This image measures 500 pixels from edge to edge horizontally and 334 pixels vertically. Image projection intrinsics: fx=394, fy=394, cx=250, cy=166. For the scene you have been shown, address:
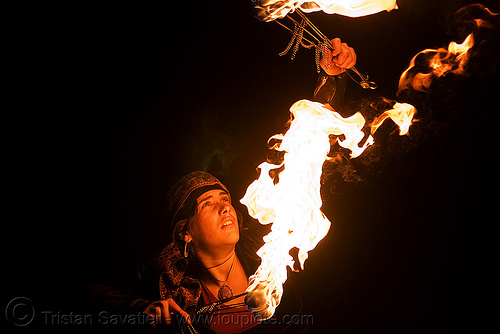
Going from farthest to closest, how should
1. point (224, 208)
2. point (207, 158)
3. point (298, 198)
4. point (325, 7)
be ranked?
point (207, 158), point (224, 208), point (298, 198), point (325, 7)

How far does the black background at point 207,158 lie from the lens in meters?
3.34

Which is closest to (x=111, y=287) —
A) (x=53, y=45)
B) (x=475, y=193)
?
(x=53, y=45)

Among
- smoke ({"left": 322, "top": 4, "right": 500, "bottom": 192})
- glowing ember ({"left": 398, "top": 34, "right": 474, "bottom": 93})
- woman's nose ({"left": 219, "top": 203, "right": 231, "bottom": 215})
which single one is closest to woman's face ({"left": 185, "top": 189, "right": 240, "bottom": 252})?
woman's nose ({"left": 219, "top": 203, "right": 231, "bottom": 215})

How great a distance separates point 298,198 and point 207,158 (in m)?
1.09

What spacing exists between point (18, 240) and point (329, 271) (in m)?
2.83

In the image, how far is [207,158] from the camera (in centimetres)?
386

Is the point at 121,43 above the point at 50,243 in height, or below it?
above

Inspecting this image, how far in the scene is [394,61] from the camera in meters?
3.74

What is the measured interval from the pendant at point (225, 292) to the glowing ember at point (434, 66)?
2.41m

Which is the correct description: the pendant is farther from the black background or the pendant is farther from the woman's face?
the black background

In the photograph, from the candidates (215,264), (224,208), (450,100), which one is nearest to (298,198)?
(224,208)

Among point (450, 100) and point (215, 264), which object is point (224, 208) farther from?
point (450, 100)

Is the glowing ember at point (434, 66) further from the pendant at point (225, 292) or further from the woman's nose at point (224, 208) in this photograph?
the pendant at point (225, 292)

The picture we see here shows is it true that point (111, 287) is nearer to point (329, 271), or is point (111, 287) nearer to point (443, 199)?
point (329, 271)
